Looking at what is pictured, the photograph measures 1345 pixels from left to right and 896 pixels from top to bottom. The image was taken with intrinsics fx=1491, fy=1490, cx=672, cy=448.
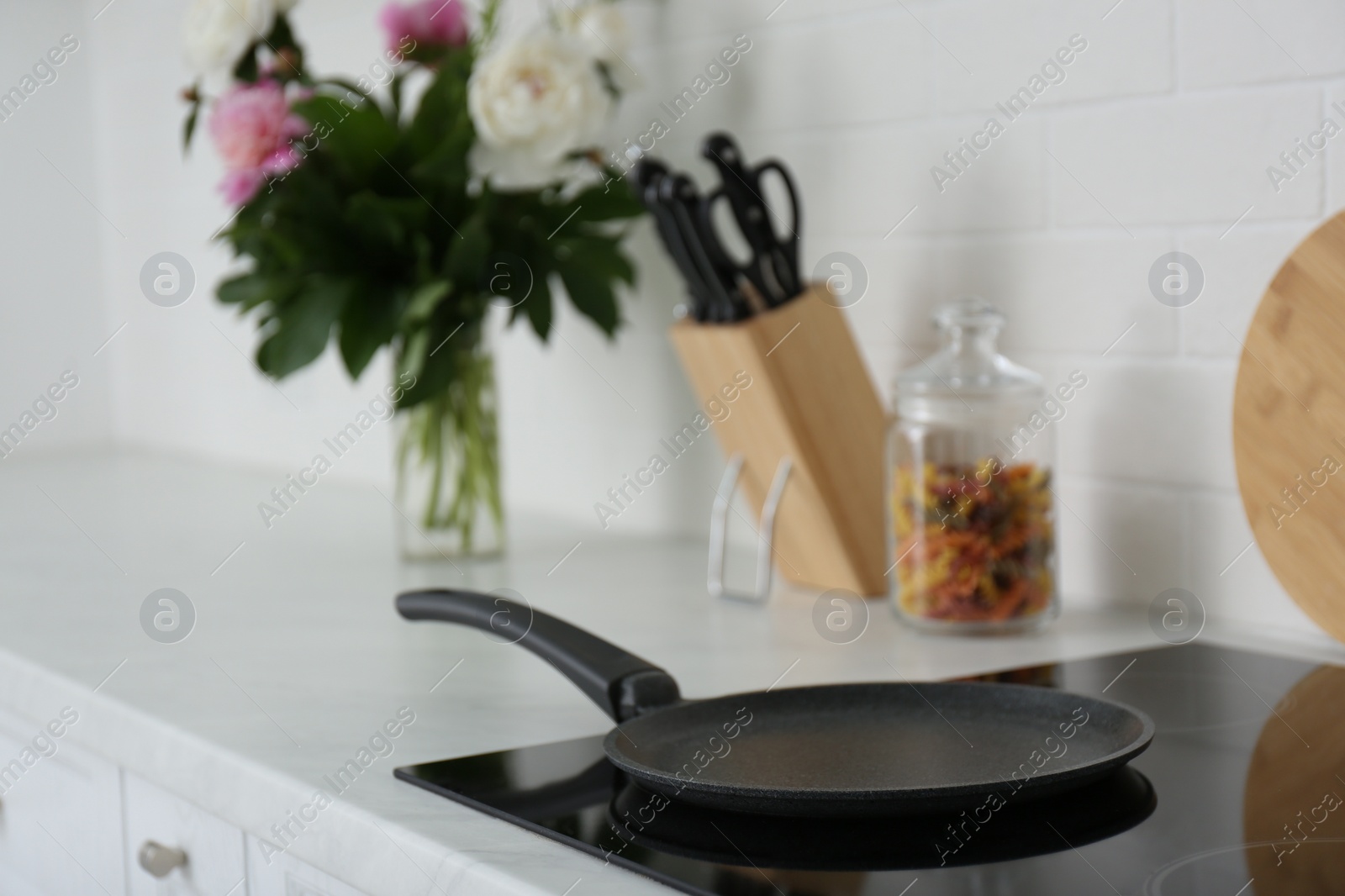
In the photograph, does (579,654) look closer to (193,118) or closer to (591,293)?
(591,293)

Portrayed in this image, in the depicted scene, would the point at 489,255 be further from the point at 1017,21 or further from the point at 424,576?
the point at 1017,21

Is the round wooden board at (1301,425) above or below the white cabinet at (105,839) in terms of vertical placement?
above

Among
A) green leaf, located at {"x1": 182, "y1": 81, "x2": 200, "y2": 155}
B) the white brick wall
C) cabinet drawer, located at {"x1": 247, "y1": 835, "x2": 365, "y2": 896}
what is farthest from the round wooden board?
green leaf, located at {"x1": 182, "y1": 81, "x2": 200, "y2": 155}

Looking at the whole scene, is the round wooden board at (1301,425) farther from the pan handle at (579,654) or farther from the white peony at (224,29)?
the white peony at (224,29)

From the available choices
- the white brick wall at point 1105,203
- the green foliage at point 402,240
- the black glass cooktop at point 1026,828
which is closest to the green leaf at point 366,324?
the green foliage at point 402,240

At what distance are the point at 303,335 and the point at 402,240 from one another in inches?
4.7

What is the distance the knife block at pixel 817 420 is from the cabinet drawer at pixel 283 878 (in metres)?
0.53

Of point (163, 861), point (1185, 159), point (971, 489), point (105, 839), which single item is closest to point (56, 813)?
point (105, 839)

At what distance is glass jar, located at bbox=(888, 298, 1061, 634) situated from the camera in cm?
100

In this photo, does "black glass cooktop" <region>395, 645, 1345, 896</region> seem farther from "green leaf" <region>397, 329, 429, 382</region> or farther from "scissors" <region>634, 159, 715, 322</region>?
"green leaf" <region>397, 329, 429, 382</region>

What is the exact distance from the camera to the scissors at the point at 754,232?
1.14 meters

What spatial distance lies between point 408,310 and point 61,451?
1345mm

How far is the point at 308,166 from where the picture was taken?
1297 millimetres

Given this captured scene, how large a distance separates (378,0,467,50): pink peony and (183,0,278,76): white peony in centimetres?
11
